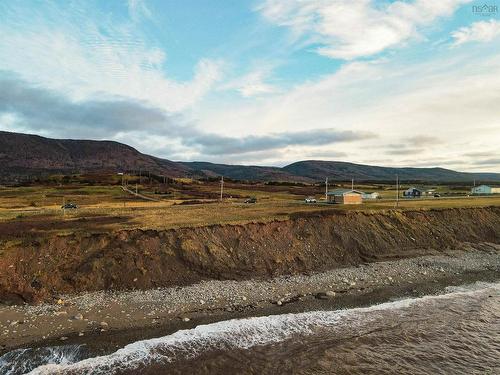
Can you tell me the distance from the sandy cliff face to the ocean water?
9227 mm

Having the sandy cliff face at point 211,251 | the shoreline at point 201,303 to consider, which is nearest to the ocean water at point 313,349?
the shoreline at point 201,303

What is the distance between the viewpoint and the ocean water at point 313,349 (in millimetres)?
18141

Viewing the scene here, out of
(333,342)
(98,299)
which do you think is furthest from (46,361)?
(333,342)

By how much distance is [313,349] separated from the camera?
20281mm

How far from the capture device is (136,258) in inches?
1241

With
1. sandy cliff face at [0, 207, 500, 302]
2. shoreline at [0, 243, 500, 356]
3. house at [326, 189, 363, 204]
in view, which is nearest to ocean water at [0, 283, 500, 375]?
shoreline at [0, 243, 500, 356]

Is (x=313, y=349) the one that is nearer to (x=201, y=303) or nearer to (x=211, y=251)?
(x=201, y=303)

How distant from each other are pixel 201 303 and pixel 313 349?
31.0 feet

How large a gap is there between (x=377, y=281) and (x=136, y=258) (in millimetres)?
22558

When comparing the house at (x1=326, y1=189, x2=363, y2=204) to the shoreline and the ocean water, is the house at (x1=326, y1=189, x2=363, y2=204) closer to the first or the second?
the shoreline

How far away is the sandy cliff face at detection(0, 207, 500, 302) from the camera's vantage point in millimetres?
28484

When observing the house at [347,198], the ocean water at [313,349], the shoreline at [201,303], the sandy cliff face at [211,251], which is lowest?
the ocean water at [313,349]

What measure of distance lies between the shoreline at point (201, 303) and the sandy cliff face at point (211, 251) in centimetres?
175

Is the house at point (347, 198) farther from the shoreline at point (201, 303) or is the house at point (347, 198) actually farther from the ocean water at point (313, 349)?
the ocean water at point (313, 349)
